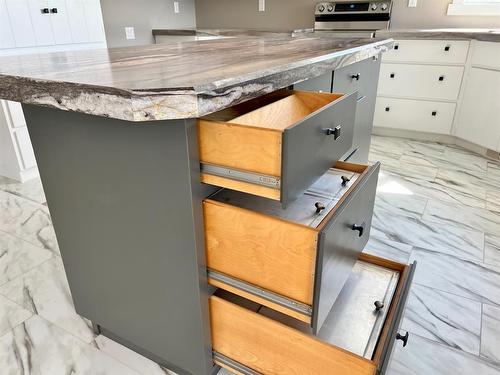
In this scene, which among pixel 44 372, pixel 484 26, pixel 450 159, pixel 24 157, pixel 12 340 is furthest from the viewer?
pixel 484 26

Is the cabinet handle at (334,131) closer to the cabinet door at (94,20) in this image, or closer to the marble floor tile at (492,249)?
the marble floor tile at (492,249)

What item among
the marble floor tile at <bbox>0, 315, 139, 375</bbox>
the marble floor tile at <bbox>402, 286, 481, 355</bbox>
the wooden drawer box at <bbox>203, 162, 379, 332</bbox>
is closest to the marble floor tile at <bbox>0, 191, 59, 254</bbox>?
the marble floor tile at <bbox>0, 315, 139, 375</bbox>

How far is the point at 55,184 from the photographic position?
1.08m

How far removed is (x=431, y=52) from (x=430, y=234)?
1896 millimetres

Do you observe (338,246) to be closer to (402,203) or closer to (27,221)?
(402,203)

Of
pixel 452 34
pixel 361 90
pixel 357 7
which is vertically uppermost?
pixel 357 7

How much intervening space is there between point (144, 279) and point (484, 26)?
3737 millimetres

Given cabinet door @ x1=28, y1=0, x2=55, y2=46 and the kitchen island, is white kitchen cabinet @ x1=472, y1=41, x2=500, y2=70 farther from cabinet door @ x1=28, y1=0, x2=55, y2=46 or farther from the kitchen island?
cabinet door @ x1=28, y1=0, x2=55, y2=46

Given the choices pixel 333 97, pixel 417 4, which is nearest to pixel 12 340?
pixel 333 97

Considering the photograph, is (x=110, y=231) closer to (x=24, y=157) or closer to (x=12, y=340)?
(x=12, y=340)

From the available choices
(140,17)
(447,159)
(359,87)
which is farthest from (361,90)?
(140,17)

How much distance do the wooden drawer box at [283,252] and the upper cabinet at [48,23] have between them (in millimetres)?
2402

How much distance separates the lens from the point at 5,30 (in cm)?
248

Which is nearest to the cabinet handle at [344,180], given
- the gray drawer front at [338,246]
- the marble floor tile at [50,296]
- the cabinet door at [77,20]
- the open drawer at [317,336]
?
the gray drawer front at [338,246]
